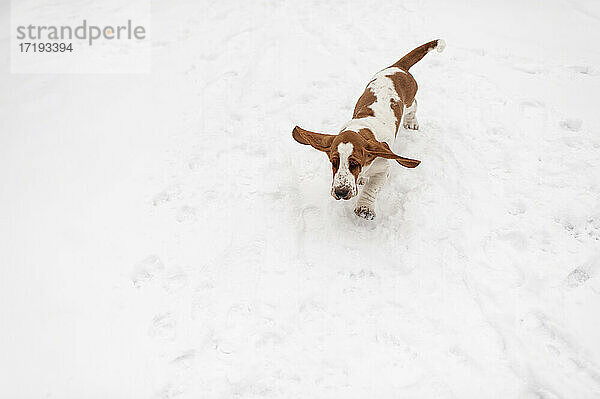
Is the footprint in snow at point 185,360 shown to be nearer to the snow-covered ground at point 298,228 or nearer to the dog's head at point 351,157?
the snow-covered ground at point 298,228

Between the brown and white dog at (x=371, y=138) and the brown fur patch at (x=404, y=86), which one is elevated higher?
the brown fur patch at (x=404, y=86)

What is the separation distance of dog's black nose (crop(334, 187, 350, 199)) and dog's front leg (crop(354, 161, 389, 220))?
425 mm

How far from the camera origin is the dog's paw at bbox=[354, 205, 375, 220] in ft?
10.6

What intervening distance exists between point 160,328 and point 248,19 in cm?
416

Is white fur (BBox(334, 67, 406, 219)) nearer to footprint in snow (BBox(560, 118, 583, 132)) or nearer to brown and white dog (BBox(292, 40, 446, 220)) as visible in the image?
brown and white dog (BBox(292, 40, 446, 220))

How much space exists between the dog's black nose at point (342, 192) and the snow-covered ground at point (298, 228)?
475 mm

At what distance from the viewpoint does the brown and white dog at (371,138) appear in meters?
2.80

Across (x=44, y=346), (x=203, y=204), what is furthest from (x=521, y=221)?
(x=44, y=346)

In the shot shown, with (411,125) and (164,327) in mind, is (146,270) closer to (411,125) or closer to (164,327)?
(164,327)

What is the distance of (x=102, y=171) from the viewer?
157 inches

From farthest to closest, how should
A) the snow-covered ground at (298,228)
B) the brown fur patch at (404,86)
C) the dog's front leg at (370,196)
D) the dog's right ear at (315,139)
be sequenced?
the brown fur patch at (404,86) < the dog's front leg at (370,196) < the dog's right ear at (315,139) < the snow-covered ground at (298,228)

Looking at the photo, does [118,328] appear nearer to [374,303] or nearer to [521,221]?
[374,303]

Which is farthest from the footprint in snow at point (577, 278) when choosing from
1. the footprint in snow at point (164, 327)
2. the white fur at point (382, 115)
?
the footprint in snow at point (164, 327)

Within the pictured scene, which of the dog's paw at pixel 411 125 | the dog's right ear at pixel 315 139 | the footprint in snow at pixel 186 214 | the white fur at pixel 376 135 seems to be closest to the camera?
the dog's right ear at pixel 315 139
